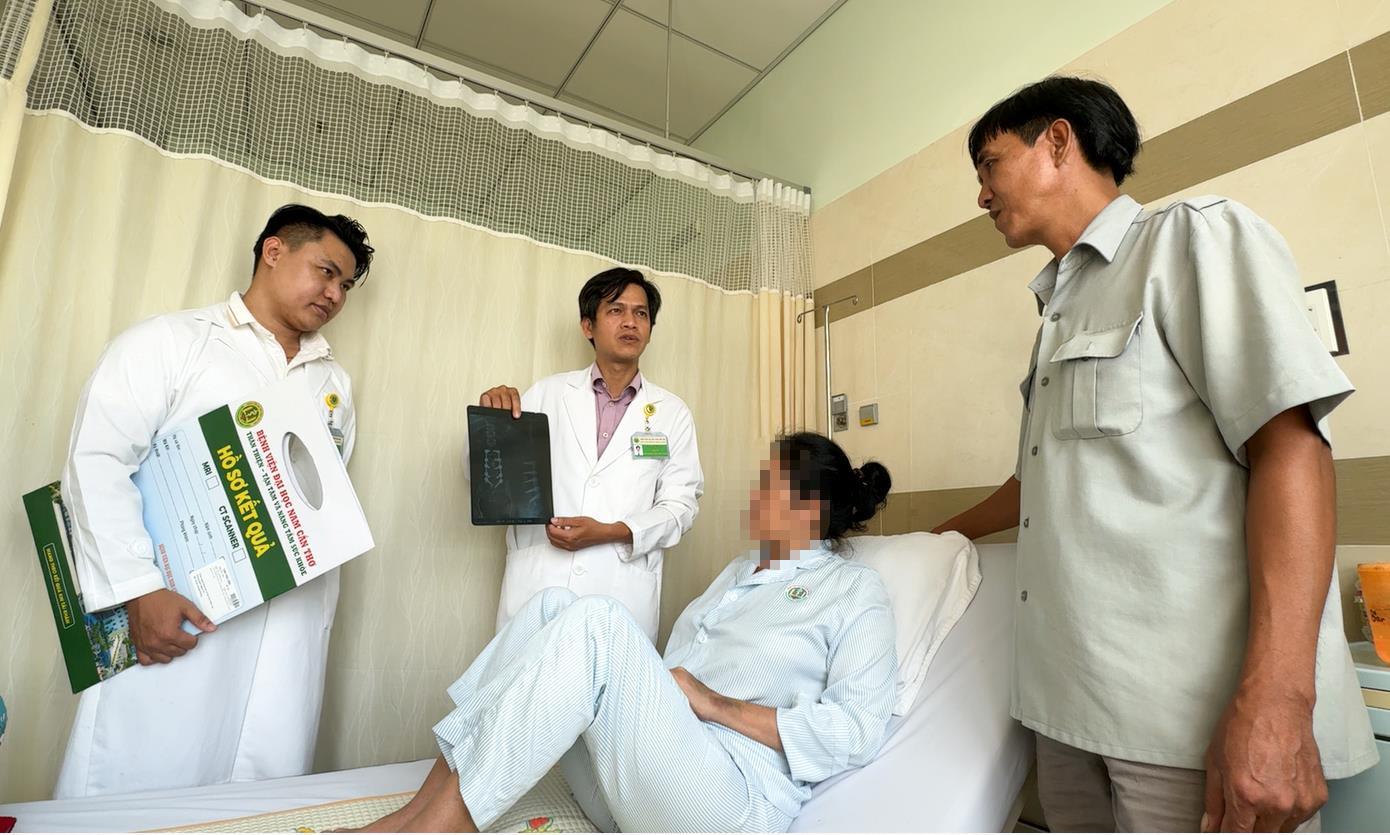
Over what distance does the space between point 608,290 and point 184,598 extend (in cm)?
124

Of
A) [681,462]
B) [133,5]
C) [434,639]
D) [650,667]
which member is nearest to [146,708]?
[434,639]

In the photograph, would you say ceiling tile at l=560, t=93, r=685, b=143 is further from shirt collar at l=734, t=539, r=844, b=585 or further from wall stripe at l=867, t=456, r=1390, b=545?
wall stripe at l=867, t=456, r=1390, b=545

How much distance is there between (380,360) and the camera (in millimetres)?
2027

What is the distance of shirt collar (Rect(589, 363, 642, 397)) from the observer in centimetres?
211

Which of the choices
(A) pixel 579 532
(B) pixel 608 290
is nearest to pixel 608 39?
(B) pixel 608 290

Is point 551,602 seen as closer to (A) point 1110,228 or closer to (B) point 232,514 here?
(B) point 232,514

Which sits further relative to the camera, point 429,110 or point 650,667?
point 429,110

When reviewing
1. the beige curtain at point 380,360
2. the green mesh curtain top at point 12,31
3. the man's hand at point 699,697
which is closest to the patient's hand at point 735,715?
the man's hand at point 699,697

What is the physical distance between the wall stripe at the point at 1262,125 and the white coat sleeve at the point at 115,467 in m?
2.05

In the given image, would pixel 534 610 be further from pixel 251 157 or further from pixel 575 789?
pixel 251 157

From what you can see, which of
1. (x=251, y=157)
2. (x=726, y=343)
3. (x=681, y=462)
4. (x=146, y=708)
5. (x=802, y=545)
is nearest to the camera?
(x=146, y=708)

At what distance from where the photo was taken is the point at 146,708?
1.38 m

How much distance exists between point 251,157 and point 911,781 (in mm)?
2104

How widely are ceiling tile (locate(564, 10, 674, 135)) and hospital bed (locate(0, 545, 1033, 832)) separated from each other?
8.26 feet
